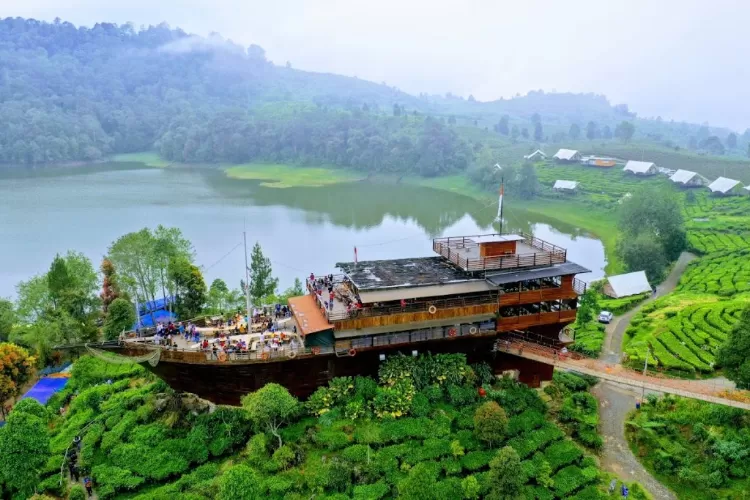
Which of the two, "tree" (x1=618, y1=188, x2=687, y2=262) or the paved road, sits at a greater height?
"tree" (x1=618, y1=188, x2=687, y2=262)

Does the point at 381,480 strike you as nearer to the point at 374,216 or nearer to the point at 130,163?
the point at 374,216

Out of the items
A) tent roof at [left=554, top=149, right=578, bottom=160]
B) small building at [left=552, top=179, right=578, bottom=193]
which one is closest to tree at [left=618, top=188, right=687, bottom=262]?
small building at [left=552, top=179, right=578, bottom=193]

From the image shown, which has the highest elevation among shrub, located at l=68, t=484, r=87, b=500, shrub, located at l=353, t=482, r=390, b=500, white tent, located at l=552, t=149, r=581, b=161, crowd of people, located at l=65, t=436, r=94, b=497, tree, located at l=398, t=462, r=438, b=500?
white tent, located at l=552, t=149, r=581, b=161

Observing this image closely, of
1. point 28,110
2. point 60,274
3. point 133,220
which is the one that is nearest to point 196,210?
point 133,220

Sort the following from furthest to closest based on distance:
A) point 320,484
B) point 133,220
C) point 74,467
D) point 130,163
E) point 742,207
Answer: point 130,163, point 742,207, point 133,220, point 74,467, point 320,484

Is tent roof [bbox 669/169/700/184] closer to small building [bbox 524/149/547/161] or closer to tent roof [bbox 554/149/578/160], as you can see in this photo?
tent roof [bbox 554/149/578/160]

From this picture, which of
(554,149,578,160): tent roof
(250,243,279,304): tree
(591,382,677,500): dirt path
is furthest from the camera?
(554,149,578,160): tent roof

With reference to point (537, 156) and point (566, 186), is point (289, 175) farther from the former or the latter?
point (566, 186)

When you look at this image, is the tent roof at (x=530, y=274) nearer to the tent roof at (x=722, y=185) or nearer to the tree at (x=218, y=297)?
the tree at (x=218, y=297)
